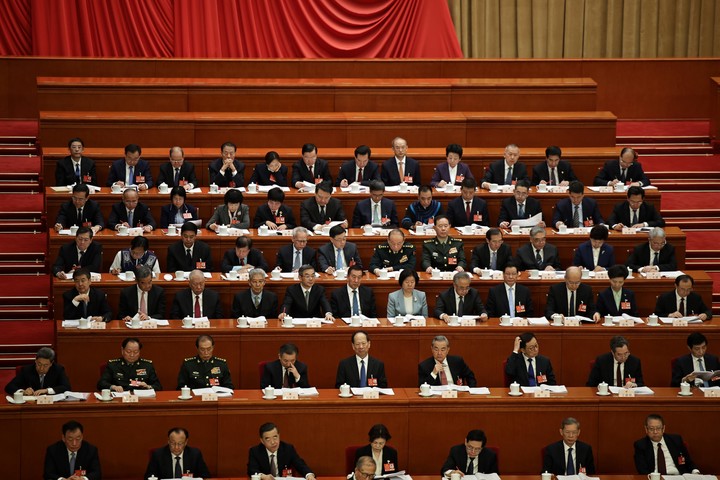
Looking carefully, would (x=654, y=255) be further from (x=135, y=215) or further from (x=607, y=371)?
(x=135, y=215)

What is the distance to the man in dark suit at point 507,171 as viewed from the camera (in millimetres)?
10844

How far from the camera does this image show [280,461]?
737 cm

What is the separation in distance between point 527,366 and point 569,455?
97 cm

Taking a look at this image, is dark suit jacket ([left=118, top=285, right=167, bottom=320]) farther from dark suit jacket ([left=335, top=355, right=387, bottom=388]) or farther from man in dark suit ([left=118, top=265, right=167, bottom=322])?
dark suit jacket ([left=335, top=355, right=387, bottom=388])

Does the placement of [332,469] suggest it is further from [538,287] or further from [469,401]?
[538,287]

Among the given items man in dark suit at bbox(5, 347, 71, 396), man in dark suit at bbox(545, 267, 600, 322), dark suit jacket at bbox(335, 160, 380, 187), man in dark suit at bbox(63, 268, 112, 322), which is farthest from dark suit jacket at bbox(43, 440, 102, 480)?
dark suit jacket at bbox(335, 160, 380, 187)

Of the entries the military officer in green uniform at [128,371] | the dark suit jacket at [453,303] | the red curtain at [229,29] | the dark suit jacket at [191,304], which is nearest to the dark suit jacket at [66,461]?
the military officer in green uniform at [128,371]

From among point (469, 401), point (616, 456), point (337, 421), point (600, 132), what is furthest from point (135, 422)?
point (600, 132)

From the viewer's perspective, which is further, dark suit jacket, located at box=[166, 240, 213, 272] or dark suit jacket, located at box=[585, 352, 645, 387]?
dark suit jacket, located at box=[166, 240, 213, 272]

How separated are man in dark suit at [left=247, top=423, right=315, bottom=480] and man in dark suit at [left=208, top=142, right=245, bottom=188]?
12.2 ft

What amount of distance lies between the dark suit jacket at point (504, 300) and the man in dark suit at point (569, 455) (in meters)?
1.78

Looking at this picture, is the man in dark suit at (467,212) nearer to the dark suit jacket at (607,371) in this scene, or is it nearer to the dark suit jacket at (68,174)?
the dark suit jacket at (607,371)

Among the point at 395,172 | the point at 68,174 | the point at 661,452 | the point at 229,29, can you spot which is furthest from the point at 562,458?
the point at 229,29

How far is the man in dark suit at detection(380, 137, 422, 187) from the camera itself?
428 inches
